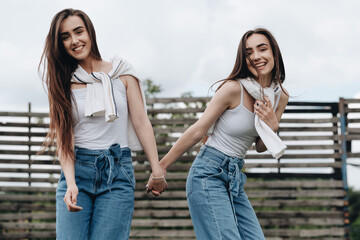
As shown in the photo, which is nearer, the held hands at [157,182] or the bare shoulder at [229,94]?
the bare shoulder at [229,94]

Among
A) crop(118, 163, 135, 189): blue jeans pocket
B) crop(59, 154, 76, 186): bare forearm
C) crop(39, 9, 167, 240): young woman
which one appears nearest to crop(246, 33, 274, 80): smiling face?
crop(39, 9, 167, 240): young woman

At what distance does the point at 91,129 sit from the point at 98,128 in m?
0.04

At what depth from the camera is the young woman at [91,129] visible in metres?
2.02

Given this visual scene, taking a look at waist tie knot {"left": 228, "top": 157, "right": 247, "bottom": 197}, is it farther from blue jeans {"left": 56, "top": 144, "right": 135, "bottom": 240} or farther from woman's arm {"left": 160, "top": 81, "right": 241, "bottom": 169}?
blue jeans {"left": 56, "top": 144, "right": 135, "bottom": 240}

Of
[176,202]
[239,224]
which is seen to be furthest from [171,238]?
[239,224]

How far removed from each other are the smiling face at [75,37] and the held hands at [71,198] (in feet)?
2.13

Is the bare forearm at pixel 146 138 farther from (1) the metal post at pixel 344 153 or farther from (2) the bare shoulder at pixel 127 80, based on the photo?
(1) the metal post at pixel 344 153

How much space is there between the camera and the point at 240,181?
7.49 ft

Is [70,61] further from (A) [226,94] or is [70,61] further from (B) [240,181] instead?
(B) [240,181]

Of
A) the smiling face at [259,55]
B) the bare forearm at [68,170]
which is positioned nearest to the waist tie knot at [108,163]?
the bare forearm at [68,170]

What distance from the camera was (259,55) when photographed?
239 centimetres

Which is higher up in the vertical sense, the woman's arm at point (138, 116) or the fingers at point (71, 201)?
the woman's arm at point (138, 116)

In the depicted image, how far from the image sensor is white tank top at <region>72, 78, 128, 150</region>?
211 cm

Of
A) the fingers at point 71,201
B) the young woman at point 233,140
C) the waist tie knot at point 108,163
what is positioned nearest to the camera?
the fingers at point 71,201
